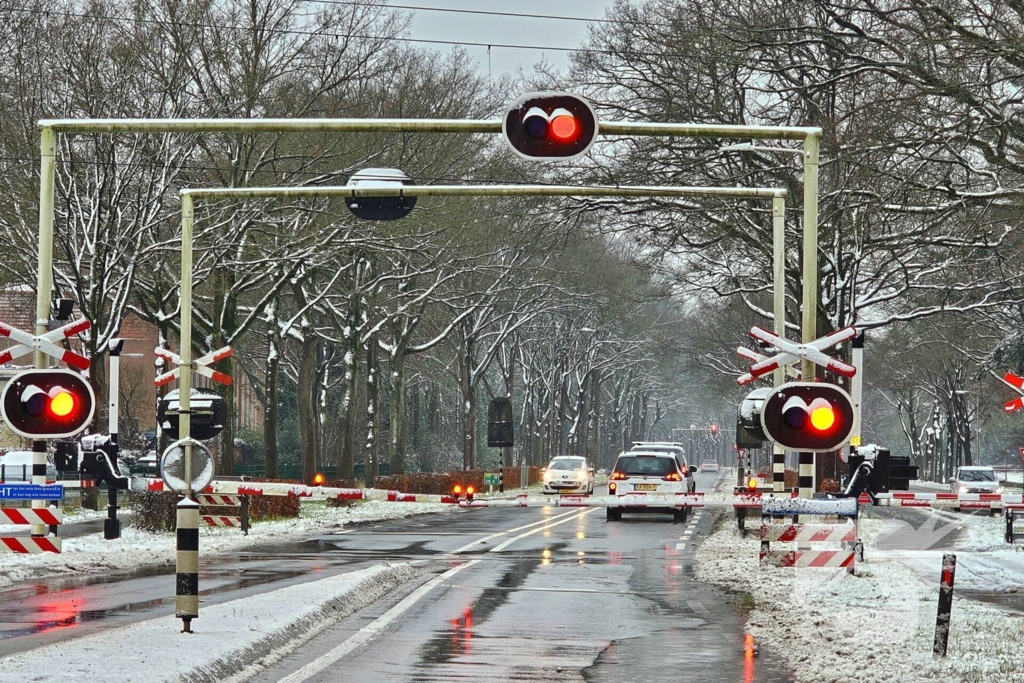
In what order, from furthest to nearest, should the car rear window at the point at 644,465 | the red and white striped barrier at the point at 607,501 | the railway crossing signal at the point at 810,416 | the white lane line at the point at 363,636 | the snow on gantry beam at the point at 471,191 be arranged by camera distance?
the car rear window at the point at 644,465 < the red and white striped barrier at the point at 607,501 < the snow on gantry beam at the point at 471,191 < the railway crossing signal at the point at 810,416 < the white lane line at the point at 363,636

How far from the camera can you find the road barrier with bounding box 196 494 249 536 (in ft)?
85.8

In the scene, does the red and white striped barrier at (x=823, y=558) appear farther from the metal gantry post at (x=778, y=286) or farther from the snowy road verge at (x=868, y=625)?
the metal gantry post at (x=778, y=286)

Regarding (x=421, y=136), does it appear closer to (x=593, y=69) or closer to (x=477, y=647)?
(x=593, y=69)

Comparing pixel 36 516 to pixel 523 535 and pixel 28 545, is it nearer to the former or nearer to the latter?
pixel 28 545

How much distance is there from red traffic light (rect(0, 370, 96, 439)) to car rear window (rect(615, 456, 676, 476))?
26230 millimetres

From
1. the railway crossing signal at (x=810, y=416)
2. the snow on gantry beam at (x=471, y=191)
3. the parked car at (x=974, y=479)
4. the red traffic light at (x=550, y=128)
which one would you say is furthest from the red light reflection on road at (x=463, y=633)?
the parked car at (x=974, y=479)

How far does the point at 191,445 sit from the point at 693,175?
1995 cm

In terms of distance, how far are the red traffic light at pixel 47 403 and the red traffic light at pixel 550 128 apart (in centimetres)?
396

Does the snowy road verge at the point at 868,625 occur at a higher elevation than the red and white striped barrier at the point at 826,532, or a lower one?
lower

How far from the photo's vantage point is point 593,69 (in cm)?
3128

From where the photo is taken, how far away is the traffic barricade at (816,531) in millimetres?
13617

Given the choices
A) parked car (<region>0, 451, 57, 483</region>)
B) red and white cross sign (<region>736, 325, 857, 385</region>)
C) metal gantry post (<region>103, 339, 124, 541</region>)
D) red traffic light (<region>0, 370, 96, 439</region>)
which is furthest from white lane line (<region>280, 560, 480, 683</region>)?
parked car (<region>0, 451, 57, 483</region>)

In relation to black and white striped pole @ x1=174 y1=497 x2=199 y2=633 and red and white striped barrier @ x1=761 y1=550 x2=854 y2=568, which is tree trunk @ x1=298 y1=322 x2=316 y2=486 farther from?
black and white striped pole @ x1=174 y1=497 x2=199 y2=633

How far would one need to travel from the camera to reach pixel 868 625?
46.5ft
